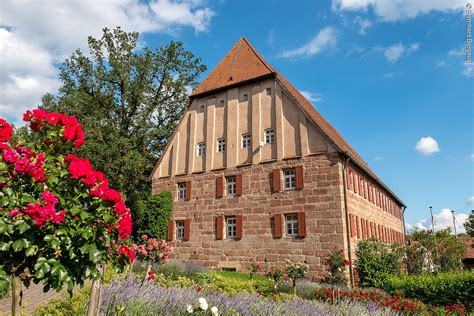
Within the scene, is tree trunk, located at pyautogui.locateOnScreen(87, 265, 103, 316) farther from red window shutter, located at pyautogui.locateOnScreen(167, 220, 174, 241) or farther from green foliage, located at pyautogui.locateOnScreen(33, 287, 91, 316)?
red window shutter, located at pyautogui.locateOnScreen(167, 220, 174, 241)

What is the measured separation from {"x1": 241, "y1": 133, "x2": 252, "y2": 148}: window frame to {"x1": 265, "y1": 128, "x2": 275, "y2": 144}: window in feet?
3.02

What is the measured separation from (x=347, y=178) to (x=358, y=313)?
35.7 feet

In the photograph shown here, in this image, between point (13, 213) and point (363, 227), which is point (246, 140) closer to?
point (363, 227)

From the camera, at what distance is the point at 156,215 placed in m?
19.8

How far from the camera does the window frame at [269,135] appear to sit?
17.5 m

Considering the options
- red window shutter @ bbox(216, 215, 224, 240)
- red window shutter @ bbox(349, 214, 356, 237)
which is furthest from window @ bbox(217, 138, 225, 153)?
red window shutter @ bbox(349, 214, 356, 237)

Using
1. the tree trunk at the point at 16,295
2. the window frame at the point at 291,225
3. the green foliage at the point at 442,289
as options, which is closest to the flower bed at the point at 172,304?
the tree trunk at the point at 16,295

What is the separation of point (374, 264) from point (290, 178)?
16.6ft

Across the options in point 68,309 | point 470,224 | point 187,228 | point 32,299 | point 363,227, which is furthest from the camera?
point 470,224

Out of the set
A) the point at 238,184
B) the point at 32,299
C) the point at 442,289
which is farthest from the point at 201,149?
the point at 442,289

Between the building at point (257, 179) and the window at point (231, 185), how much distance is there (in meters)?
0.05

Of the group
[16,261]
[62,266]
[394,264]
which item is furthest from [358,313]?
[394,264]

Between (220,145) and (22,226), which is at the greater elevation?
(220,145)

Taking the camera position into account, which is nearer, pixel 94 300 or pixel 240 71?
pixel 94 300
